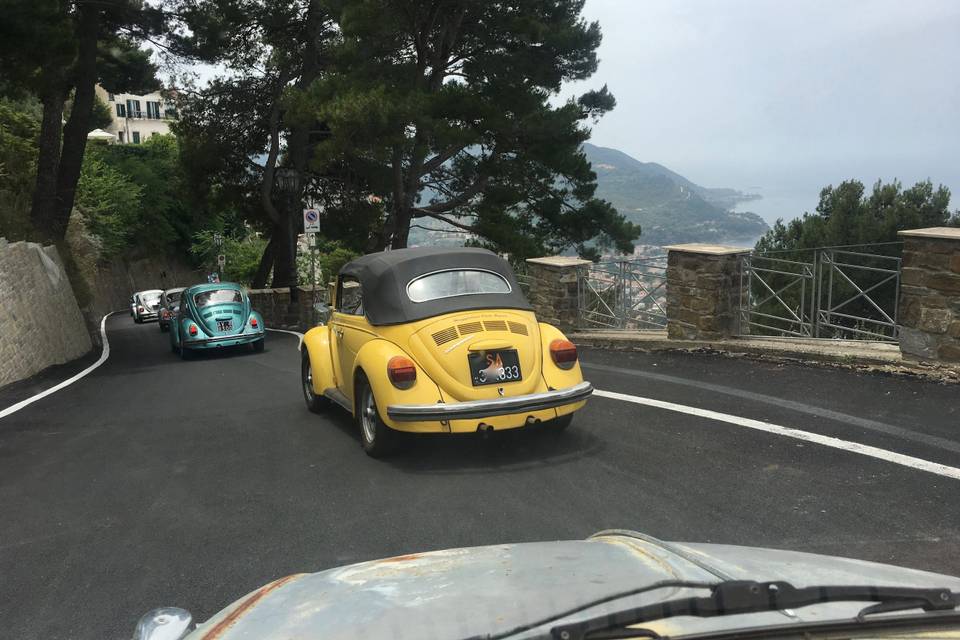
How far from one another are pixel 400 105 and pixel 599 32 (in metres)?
7.33

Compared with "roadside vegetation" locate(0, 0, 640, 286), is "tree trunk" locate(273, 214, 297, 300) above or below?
below

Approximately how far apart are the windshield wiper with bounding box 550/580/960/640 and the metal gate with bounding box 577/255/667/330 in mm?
11302

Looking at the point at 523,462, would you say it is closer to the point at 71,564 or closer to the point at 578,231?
the point at 71,564

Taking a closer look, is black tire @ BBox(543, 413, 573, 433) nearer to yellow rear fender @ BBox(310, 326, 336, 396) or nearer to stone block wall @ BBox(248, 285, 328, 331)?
yellow rear fender @ BBox(310, 326, 336, 396)

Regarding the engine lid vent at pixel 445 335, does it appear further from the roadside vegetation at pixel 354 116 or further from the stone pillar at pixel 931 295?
the roadside vegetation at pixel 354 116

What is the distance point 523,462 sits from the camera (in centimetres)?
623

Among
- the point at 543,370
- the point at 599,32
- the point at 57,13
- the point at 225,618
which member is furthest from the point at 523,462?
the point at 599,32

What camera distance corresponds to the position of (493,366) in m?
6.33

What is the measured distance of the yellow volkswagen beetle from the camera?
6.18m

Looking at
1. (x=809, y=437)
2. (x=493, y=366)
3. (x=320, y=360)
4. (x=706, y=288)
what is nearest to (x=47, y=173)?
(x=320, y=360)

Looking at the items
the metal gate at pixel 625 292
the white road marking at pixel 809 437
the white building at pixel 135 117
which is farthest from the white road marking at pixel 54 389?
the white building at pixel 135 117

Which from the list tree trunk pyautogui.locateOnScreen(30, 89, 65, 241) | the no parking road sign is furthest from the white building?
the no parking road sign

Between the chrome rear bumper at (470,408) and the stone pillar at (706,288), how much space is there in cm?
486

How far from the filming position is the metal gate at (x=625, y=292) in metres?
13.5
